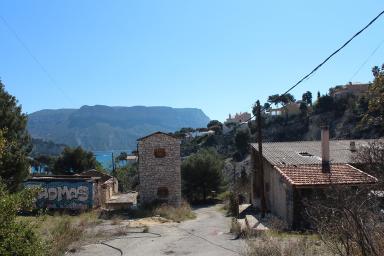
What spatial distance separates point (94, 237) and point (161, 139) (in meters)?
21.6

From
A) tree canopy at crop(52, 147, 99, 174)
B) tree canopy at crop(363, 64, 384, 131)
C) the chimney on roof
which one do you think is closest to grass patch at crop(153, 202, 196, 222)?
the chimney on roof

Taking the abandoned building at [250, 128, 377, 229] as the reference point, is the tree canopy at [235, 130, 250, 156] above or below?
above

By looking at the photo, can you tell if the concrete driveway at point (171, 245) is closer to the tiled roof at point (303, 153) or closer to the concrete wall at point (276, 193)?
the concrete wall at point (276, 193)

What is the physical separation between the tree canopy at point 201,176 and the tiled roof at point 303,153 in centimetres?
1863

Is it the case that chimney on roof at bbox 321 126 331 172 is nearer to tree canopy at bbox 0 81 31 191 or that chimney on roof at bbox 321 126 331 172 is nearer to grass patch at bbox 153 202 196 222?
grass patch at bbox 153 202 196 222

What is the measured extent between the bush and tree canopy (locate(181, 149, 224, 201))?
1883 inches

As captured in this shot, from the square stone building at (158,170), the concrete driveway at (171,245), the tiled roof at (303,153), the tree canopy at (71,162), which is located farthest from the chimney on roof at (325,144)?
the tree canopy at (71,162)

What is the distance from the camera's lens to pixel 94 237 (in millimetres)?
26531

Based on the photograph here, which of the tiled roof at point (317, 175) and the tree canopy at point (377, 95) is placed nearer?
the tree canopy at point (377, 95)

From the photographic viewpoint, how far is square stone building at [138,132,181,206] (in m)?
47.2

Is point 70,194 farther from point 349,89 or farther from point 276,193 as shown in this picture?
point 349,89

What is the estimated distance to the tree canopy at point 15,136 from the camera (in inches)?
1201

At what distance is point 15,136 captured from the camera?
31484 millimetres

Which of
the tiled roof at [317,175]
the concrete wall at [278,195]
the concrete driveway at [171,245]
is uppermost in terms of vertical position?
the tiled roof at [317,175]
